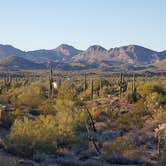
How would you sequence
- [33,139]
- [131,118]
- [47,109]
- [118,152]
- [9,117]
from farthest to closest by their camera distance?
[47,109]
[131,118]
[9,117]
[118,152]
[33,139]

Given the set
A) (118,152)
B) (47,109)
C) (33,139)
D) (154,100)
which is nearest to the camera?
(33,139)

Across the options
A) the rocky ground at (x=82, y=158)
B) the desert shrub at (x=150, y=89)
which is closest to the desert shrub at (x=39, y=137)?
the rocky ground at (x=82, y=158)

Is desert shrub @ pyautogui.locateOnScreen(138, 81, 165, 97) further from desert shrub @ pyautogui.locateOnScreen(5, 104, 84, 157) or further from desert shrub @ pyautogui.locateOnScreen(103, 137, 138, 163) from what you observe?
desert shrub @ pyautogui.locateOnScreen(103, 137, 138, 163)

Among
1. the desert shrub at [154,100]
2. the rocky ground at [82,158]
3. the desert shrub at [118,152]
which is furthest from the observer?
the desert shrub at [154,100]

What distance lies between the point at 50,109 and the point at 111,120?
5125mm

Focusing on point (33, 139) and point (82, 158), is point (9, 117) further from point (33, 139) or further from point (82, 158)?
point (82, 158)

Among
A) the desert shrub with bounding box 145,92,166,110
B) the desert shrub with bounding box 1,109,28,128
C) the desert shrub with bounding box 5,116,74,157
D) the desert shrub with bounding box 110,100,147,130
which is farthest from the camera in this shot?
the desert shrub with bounding box 145,92,166,110

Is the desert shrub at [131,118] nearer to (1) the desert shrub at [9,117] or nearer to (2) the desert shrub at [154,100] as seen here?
(2) the desert shrub at [154,100]

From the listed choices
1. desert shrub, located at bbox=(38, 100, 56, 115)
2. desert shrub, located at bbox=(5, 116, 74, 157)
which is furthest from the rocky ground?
desert shrub, located at bbox=(38, 100, 56, 115)

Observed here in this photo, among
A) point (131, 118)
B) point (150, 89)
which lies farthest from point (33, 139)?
point (150, 89)

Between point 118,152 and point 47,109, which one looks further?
point 47,109

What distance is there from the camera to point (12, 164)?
2102cm

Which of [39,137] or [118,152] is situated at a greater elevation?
[39,137]

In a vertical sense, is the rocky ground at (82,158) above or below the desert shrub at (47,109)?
below
